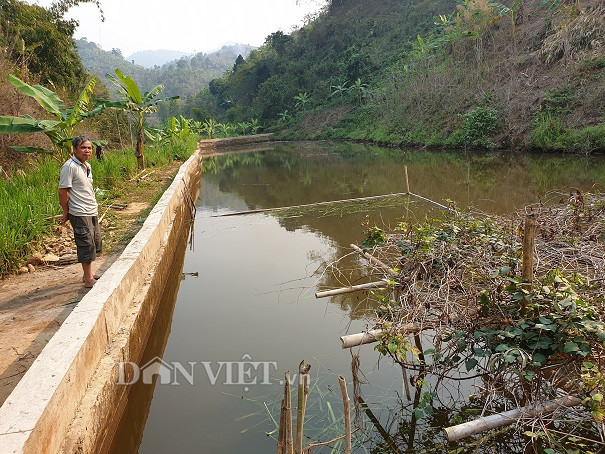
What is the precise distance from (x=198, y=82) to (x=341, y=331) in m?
85.5

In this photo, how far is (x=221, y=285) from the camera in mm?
6141

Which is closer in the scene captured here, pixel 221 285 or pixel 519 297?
pixel 519 297

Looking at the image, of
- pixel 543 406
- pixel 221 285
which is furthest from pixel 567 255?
pixel 221 285

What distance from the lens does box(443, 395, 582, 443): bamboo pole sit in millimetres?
2246

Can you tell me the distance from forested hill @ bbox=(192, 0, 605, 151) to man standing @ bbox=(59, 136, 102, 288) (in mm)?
15219

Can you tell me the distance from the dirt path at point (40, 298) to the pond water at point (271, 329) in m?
0.83

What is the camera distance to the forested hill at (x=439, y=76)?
16.6m

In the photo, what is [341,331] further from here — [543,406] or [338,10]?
[338,10]

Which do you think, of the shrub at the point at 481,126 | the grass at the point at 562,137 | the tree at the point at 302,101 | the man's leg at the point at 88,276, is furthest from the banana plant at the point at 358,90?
the man's leg at the point at 88,276

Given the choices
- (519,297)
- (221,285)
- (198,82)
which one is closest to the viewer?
(519,297)

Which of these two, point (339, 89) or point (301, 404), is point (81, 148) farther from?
point (339, 89)

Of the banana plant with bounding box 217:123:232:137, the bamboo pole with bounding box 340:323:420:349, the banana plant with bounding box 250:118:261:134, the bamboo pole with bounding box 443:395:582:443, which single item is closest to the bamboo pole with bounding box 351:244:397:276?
the bamboo pole with bounding box 340:323:420:349

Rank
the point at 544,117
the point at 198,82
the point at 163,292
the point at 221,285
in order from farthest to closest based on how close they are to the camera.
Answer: the point at 198,82, the point at 544,117, the point at 221,285, the point at 163,292

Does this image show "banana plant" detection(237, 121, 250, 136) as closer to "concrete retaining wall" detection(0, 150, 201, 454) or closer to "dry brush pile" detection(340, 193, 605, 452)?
"concrete retaining wall" detection(0, 150, 201, 454)
